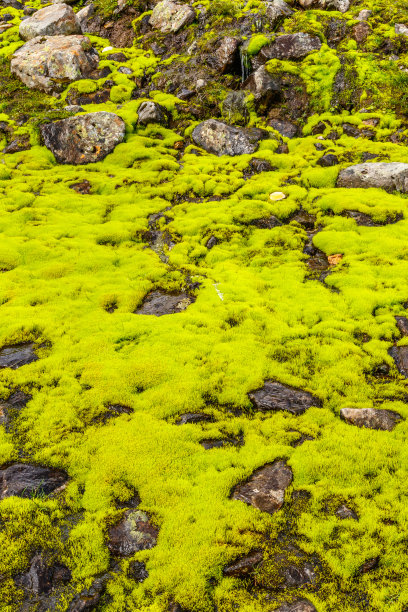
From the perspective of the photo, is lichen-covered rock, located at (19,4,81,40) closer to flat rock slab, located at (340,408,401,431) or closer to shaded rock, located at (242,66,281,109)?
shaded rock, located at (242,66,281,109)

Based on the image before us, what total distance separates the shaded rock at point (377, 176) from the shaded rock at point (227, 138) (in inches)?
249

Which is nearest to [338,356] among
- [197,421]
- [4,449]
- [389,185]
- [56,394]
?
[197,421]

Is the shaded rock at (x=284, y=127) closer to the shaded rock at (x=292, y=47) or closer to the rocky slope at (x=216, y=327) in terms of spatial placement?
the rocky slope at (x=216, y=327)

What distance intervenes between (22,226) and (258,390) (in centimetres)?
1409

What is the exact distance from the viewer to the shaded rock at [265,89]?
25.1 metres

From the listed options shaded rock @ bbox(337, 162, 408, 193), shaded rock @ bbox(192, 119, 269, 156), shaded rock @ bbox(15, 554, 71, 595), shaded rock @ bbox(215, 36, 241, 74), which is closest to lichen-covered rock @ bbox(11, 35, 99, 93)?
shaded rock @ bbox(215, 36, 241, 74)

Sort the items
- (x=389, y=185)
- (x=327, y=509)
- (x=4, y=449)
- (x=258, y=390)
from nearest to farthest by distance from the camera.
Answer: (x=327, y=509) → (x=4, y=449) → (x=258, y=390) → (x=389, y=185)

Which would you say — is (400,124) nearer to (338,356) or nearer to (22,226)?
(338,356)

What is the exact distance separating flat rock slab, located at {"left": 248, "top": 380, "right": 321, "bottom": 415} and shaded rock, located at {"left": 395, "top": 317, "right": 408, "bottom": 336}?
12.5 feet

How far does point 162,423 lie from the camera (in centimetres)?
894

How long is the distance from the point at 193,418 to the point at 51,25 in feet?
127

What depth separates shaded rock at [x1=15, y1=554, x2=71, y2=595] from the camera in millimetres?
6090

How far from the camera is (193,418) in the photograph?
9.12 m

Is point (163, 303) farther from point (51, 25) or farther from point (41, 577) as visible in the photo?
point (51, 25)
